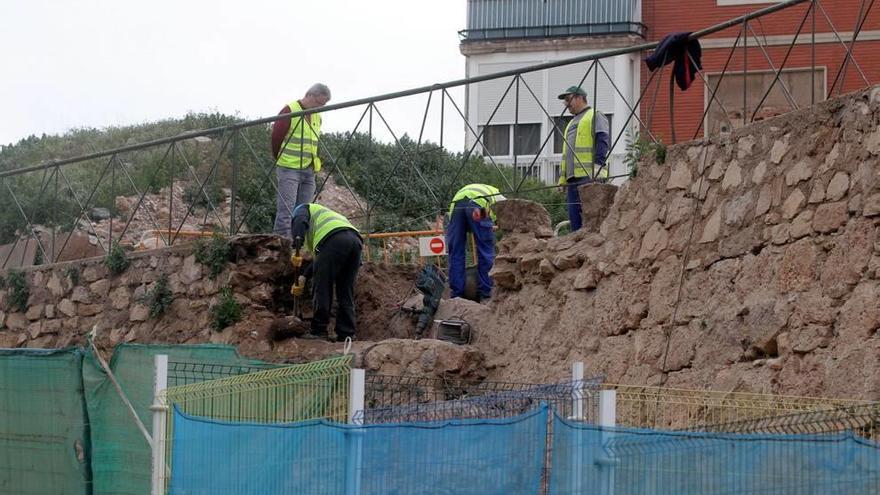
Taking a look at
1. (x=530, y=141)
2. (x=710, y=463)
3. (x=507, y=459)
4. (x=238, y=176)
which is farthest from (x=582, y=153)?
(x=530, y=141)

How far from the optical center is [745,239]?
9062mm

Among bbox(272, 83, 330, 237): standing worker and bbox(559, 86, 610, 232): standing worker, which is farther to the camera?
bbox(272, 83, 330, 237): standing worker

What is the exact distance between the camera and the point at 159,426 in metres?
8.49

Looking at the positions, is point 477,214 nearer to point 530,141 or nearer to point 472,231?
point 472,231

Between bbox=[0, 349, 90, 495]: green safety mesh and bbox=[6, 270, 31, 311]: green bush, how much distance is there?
5.57 meters

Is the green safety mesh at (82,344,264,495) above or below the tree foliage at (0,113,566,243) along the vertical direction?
below

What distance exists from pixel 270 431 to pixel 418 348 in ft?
12.2

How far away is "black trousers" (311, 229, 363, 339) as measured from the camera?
12.4 meters

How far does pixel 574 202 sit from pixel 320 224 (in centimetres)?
228

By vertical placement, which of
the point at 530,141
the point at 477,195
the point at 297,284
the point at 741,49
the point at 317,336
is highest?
the point at 741,49

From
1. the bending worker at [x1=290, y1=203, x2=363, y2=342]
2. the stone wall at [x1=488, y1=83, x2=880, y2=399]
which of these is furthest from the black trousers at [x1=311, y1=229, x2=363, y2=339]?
the stone wall at [x1=488, y1=83, x2=880, y2=399]

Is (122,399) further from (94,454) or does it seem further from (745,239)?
(745,239)

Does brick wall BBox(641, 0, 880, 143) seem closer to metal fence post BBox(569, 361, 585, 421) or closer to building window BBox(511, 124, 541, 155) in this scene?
building window BBox(511, 124, 541, 155)

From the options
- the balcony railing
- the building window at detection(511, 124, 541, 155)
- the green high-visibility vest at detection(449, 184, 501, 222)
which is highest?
the balcony railing
